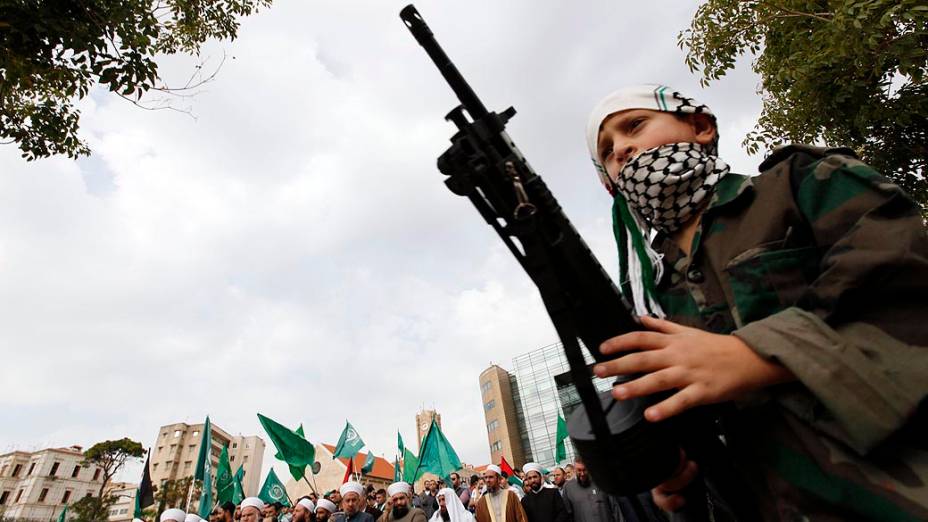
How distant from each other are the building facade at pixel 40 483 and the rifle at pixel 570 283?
280 ft

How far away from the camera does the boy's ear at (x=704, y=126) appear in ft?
4.78

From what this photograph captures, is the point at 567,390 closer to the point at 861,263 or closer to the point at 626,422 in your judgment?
the point at 626,422

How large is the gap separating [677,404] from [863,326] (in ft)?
1.18

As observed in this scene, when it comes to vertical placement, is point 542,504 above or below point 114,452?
below

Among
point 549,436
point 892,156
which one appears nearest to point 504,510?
point 892,156

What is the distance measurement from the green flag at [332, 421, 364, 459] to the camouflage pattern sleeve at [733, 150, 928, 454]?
49.6ft

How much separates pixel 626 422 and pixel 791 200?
0.65 meters

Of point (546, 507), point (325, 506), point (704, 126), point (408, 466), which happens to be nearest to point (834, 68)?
point (704, 126)

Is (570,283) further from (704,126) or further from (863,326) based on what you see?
(704,126)

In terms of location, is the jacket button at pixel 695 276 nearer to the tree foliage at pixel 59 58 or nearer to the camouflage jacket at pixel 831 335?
the camouflage jacket at pixel 831 335

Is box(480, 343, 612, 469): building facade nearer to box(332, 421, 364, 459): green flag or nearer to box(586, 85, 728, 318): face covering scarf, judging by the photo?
box(332, 421, 364, 459): green flag

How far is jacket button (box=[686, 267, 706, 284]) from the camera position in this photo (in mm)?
1200

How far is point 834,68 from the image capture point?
19.5 ft

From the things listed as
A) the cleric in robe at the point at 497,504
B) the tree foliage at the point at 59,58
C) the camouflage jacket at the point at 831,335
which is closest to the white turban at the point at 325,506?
the cleric in robe at the point at 497,504
